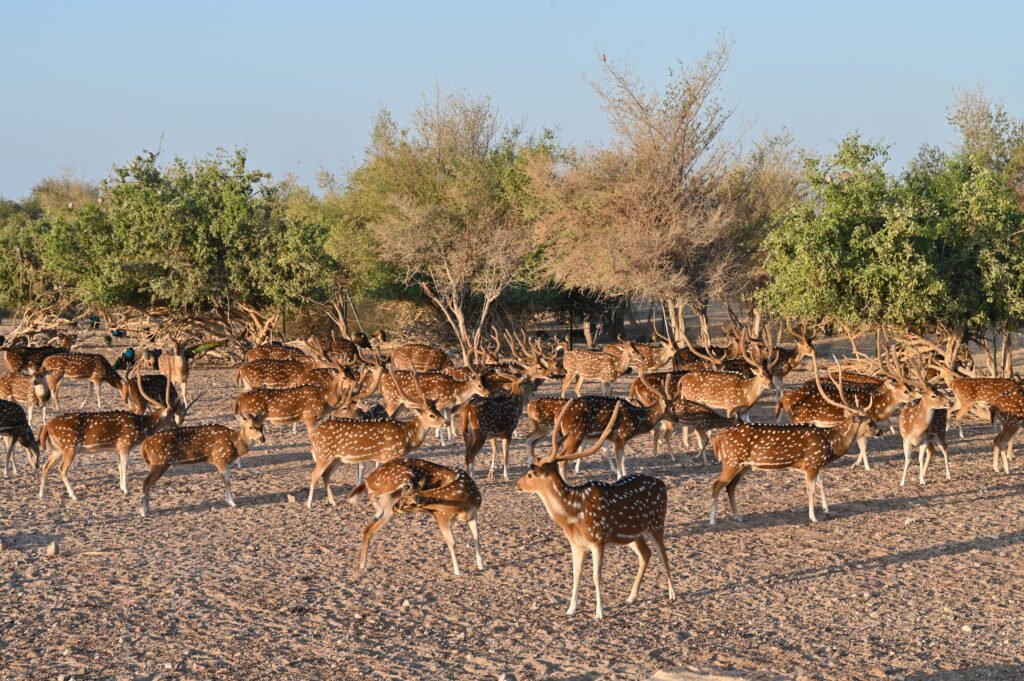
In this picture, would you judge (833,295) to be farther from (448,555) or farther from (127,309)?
(127,309)

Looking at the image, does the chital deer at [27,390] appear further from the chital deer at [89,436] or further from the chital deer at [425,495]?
the chital deer at [425,495]

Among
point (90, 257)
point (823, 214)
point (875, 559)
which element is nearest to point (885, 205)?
point (823, 214)

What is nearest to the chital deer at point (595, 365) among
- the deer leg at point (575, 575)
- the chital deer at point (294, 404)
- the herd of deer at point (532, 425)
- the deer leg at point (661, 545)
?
the herd of deer at point (532, 425)

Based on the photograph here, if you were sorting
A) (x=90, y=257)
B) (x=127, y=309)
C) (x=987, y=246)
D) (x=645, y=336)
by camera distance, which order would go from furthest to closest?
(x=645, y=336) → (x=127, y=309) → (x=90, y=257) → (x=987, y=246)

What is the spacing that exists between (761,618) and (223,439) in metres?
5.68

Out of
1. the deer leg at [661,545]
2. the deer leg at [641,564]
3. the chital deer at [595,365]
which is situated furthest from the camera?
the chital deer at [595,365]

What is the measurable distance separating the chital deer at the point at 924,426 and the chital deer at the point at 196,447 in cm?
678

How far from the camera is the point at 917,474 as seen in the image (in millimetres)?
12438

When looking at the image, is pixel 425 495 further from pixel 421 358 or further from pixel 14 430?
pixel 421 358

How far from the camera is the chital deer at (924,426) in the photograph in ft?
39.1

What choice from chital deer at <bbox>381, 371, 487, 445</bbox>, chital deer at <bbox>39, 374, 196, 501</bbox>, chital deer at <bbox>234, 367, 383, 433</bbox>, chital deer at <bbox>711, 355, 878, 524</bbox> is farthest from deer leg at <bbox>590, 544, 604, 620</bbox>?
chital deer at <bbox>381, 371, 487, 445</bbox>

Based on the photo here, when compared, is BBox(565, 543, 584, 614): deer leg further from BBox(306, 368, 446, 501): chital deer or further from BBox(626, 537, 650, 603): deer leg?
BBox(306, 368, 446, 501): chital deer

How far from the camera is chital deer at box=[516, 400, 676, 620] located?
7758 mm

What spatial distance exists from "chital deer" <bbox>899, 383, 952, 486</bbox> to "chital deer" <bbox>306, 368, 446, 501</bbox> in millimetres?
5061
